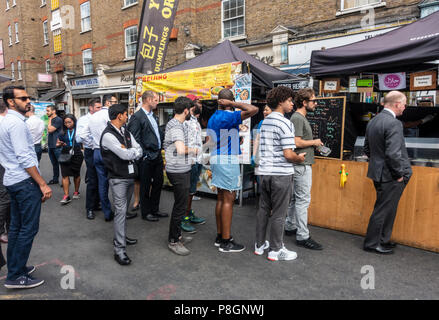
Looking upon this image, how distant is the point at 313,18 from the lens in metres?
9.84

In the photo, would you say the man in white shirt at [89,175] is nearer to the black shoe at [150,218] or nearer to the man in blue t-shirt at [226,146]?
the black shoe at [150,218]

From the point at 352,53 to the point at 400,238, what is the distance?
2.64 metres

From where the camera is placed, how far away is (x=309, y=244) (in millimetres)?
3893

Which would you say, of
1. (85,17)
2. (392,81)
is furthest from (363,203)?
(85,17)

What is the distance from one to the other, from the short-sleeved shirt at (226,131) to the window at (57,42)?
68.3ft

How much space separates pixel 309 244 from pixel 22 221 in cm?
324

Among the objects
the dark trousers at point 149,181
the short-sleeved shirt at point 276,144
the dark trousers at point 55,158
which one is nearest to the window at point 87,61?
the dark trousers at point 55,158

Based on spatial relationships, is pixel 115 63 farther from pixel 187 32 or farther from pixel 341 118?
pixel 341 118

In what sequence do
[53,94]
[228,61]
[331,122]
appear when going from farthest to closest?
[53,94] → [228,61] → [331,122]

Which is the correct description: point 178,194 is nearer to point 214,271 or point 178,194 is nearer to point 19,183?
point 214,271

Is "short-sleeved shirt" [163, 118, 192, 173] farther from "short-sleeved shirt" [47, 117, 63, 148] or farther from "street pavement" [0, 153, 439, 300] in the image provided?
"short-sleeved shirt" [47, 117, 63, 148]

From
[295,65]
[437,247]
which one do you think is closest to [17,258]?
[437,247]

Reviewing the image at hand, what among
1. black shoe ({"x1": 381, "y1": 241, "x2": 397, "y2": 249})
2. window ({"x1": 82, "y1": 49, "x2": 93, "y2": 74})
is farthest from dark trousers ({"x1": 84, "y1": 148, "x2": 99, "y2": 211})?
window ({"x1": 82, "y1": 49, "x2": 93, "y2": 74})

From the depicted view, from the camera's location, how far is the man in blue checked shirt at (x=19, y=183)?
2.74m
